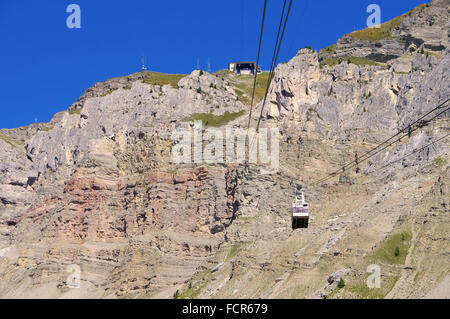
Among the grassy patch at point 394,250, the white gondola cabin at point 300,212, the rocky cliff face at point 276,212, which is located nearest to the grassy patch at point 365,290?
the rocky cliff face at point 276,212

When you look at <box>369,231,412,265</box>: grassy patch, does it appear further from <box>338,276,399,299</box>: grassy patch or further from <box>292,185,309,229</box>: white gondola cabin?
<box>292,185,309,229</box>: white gondola cabin

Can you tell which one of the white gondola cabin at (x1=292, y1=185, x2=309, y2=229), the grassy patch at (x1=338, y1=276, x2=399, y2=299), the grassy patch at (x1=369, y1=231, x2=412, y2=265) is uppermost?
the white gondola cabin at (x1=292, y1=185, x2=309, y2=229)

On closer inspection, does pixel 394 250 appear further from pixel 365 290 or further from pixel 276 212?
pixel 276 212

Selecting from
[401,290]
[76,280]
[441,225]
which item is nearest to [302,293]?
[401,290]

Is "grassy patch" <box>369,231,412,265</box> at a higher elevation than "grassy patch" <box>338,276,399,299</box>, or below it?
higher

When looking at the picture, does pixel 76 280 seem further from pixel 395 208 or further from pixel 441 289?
pixel 441 289

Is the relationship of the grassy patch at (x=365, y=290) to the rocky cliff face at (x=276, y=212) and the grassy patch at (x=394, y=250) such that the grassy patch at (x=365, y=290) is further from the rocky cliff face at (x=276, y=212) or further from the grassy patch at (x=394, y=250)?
the grassy patch at (x=394, y=250)

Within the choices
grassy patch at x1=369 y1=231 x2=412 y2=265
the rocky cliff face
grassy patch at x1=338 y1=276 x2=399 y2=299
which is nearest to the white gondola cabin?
grassy patch at x1=338 y1=276 x2=399 y2=299

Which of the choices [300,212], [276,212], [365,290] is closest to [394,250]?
[365,290]
